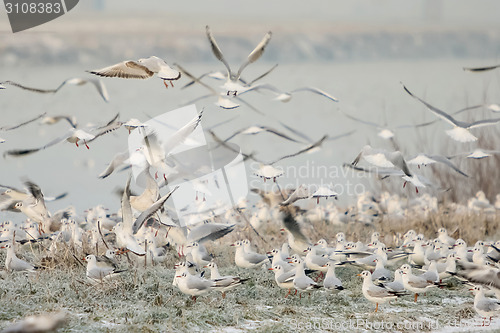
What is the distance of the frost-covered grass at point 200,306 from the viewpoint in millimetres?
7000

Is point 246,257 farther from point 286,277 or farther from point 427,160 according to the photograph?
point 427,160

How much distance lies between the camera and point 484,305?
737cm

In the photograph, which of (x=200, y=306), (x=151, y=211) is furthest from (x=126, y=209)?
(x=200, y=306)

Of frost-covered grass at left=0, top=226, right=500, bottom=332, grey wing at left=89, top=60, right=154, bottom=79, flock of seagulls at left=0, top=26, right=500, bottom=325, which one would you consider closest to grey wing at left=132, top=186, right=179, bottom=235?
flock of seagulls at left=0, top=26, right=500, bottom=325

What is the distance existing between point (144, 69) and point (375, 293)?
3631mm

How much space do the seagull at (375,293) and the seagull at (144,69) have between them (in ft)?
10.3

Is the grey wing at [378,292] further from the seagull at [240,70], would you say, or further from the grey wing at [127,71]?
the grey wing at [127,71]

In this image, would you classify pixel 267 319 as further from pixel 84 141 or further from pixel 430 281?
pixel 84 141

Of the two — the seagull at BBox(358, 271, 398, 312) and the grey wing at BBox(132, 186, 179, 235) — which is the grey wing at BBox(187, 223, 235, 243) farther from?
the seagull at BBox(358, 271, 398, 312)

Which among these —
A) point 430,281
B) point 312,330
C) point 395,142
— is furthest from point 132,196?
point 395,142

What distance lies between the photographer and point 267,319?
23.7ft

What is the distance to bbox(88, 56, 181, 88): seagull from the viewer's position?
784 centimetres

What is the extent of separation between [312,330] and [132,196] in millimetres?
2614

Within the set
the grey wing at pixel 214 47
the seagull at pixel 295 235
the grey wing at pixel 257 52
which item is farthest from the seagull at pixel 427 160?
the grey wing at pixel 214 47
